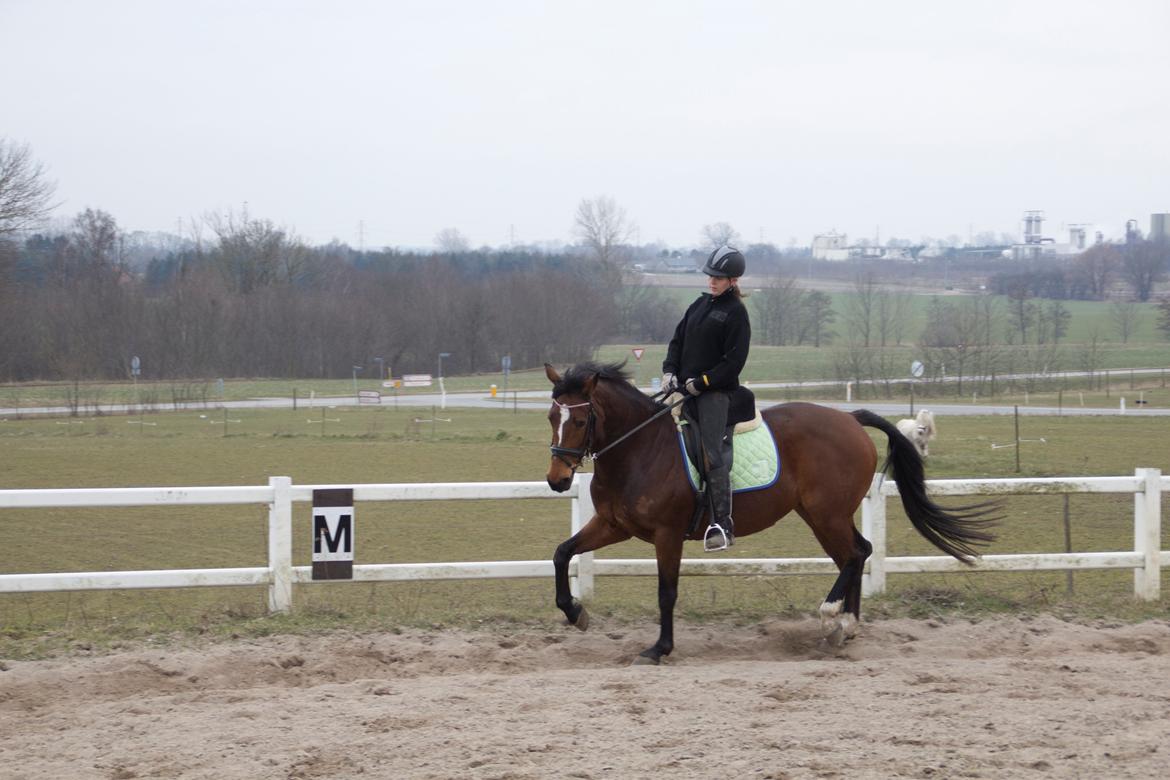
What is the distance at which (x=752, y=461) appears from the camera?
794 centimetres

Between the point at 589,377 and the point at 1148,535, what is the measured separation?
204 inches

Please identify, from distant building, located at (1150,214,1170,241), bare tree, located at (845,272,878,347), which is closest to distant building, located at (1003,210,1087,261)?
distant building, located at (1150,214,1170,241)

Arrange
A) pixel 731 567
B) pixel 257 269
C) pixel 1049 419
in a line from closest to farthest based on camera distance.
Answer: pixel 731 567, pixel 1049 419, pixel 257 269

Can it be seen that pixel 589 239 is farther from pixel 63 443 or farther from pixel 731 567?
pixel 731 567

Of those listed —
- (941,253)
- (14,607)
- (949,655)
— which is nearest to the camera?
(949,655)

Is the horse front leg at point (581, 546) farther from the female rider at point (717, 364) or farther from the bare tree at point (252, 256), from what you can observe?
the bare tree at point (252, 256)

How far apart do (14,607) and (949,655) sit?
911cm

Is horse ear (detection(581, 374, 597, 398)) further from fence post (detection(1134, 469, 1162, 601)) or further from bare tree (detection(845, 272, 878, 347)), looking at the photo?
bare tree (detection(845, 272, 878, 347))

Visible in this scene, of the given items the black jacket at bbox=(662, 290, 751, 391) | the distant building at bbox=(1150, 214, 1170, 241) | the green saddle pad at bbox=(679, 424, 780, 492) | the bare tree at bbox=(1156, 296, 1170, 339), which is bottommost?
the green saddle pad at bbox=(679, 424, 780, 492)

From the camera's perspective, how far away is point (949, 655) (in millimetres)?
7633

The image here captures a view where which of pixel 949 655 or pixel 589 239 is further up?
pixel 589 239

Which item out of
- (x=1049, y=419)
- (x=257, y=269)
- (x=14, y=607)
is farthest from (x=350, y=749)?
(x=257, y=269)

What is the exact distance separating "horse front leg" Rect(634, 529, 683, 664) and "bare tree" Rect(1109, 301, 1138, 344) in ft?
260

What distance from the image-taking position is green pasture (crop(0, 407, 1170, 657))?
8852mm
